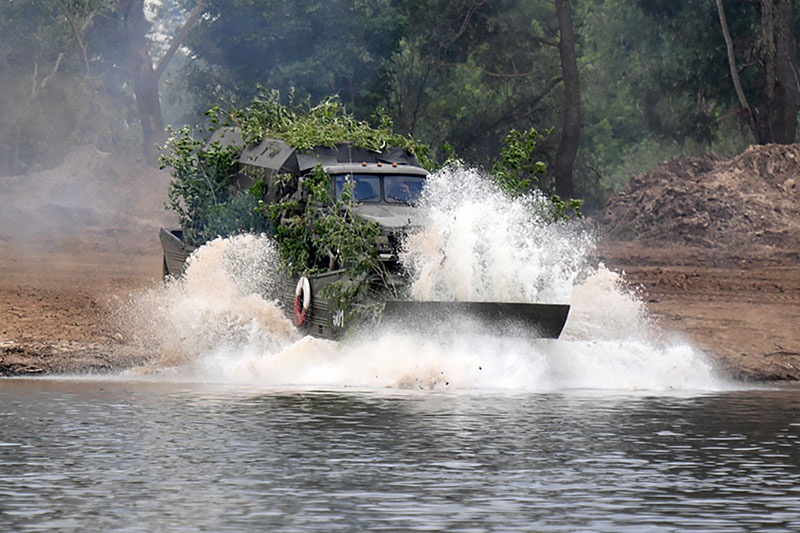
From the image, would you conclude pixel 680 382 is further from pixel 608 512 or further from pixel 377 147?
pixel 608 512

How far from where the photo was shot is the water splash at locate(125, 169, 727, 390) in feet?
58.9

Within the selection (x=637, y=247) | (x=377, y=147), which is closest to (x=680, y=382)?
(x=377, y=147)

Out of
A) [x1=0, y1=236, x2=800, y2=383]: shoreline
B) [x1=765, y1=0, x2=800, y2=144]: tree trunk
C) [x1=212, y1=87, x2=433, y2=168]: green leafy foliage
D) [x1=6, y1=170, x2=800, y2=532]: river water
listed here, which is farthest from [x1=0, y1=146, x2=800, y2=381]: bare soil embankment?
[x1=212, y1=87, x2=433, y2=168]: green leafy foliage

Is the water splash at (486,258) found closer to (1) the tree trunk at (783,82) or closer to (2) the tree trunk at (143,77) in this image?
(1) the tree trunk at (783,82)

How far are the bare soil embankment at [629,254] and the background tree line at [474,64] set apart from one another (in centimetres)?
414

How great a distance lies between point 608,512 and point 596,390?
26.5 feet

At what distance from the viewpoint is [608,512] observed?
990 cm

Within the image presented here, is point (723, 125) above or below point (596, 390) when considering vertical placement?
above

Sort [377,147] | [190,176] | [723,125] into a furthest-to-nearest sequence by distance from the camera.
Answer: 1. [723,125]
2. [190,176]
3. [377,147]

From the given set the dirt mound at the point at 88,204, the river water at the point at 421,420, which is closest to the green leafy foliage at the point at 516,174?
the river water at the point at 421,420

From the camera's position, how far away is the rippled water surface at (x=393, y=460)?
31.9 ft

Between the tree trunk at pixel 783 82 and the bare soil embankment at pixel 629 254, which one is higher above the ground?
the tree trunk at pixel 783 82

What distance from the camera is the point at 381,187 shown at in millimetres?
20203

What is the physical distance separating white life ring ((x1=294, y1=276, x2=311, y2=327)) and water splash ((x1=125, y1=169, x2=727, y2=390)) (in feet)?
1.27
